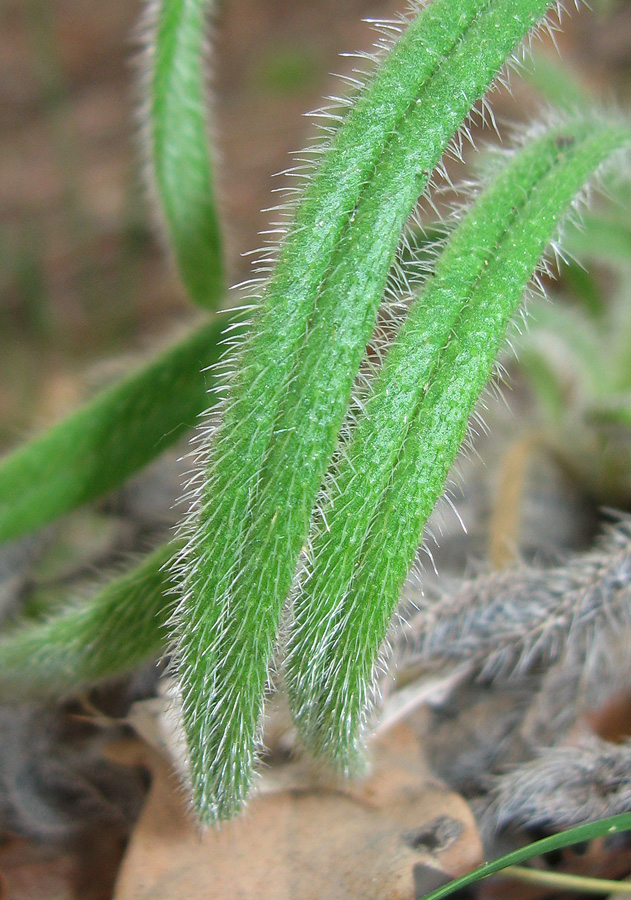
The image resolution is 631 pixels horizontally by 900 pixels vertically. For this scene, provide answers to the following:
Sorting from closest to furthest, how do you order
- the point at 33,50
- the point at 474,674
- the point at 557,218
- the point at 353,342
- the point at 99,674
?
the point at 353,342
the point at 557,218
the point at 99,674
the point at 474,674
the point at 33,50

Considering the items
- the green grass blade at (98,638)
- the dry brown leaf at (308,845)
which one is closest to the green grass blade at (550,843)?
the dry brown leaf at (308,845)

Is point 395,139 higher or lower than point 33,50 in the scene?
lower

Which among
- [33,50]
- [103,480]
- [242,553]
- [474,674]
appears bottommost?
[474,674]

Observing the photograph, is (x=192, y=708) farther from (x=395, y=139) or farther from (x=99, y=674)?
(x=395, y=139)

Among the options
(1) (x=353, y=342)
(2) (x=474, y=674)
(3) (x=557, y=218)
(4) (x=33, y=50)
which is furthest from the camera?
(4) (x=33, y=50)

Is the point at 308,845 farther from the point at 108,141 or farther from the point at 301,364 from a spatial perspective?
the point at 108,141

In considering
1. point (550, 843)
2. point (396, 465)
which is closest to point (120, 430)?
point (396, 465)

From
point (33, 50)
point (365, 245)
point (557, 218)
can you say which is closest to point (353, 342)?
point (365, 245)
